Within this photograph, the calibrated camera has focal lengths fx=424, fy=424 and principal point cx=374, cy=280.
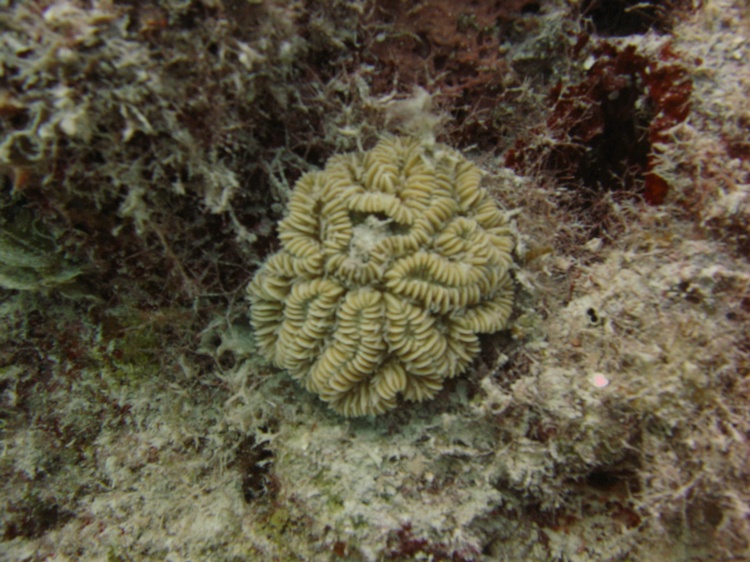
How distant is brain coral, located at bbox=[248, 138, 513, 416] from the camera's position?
8.23ft

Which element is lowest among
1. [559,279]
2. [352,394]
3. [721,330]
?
[352,394]

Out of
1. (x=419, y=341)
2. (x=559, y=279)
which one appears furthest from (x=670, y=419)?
(x=419, y=341)

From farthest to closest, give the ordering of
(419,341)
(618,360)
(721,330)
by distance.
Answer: (419,341), (618,360), (721,330)

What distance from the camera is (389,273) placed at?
2482mm

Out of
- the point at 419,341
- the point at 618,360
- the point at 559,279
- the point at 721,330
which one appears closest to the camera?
the point at 721,330

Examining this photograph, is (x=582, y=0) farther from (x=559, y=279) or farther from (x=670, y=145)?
(x=559, y=279)

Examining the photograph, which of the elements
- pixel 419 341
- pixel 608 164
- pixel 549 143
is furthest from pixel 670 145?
pixel 419 341

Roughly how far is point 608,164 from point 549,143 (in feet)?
1.32

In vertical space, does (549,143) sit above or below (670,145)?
below

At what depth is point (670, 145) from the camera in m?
2.39

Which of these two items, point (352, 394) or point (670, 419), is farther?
point (352, 394)

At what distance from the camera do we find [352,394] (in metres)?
2.77

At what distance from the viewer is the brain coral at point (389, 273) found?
8.23ft

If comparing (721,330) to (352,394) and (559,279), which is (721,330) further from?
(352,394)
